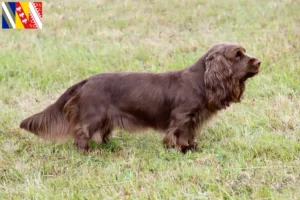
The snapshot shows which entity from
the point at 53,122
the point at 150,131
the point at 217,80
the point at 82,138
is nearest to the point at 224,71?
the point at 217,80

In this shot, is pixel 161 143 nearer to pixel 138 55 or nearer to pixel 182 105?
pixel 182 105

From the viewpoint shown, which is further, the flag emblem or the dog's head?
the flag emblem

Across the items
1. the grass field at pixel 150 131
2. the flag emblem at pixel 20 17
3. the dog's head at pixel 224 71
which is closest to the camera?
the grass field at pixel 150 131

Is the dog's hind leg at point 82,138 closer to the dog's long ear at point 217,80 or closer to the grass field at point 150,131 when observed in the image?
the grass field at point 150,131

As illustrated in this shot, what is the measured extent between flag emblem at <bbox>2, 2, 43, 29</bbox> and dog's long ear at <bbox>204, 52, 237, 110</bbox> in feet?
19.6

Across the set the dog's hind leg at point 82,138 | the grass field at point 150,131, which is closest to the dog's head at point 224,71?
the grass field at point 150,131

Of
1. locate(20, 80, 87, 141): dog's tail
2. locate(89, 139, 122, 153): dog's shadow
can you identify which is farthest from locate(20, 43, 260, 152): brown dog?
locate(89, 139, 122, 153): dog's shadow

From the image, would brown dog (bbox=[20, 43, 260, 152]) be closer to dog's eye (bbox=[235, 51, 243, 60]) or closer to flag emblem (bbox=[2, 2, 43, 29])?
dog's eye (bbox=[235, 51, 243, 60])

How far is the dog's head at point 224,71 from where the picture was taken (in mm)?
4273

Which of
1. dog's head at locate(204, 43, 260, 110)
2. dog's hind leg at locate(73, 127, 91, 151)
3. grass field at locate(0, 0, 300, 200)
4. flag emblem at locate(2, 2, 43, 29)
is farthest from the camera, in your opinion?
flag emblem at locate(2, 2, 43, 29)

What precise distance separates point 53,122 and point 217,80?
1659 mm

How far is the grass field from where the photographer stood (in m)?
3.38

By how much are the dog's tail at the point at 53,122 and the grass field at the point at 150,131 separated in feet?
0.40

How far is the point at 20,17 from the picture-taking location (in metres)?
9.63
